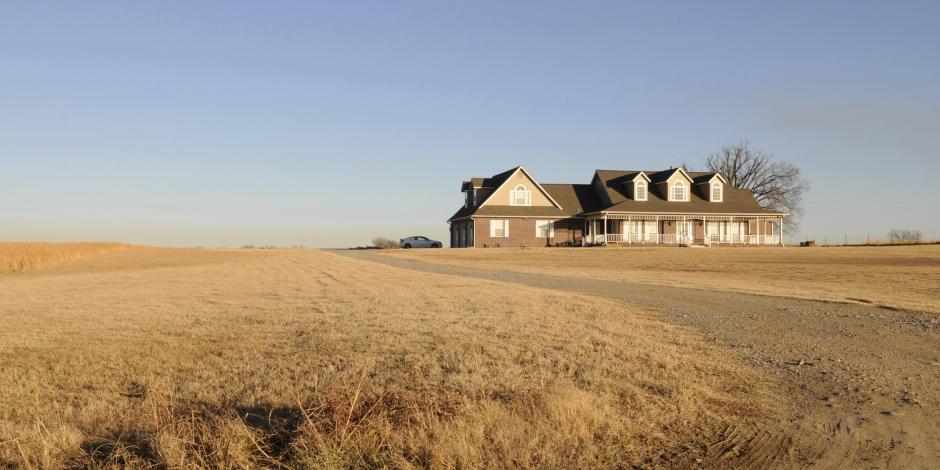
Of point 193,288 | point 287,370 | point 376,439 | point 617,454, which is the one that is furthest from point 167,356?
point 193,288

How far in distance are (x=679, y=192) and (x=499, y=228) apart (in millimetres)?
14960

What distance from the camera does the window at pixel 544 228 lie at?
57.2 metres

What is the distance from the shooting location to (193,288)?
2138 centimetres

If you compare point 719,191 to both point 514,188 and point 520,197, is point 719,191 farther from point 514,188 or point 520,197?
point 514,188

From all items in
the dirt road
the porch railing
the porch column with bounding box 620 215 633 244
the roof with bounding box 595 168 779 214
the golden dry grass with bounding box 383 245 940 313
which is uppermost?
the roof with bounding box 595 168 779 214

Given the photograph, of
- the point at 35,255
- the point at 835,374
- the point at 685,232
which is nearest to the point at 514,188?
the point at 685,232

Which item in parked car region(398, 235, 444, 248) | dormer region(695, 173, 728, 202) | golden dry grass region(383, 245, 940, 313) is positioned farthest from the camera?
parked car region(398, 235, 444, 248)

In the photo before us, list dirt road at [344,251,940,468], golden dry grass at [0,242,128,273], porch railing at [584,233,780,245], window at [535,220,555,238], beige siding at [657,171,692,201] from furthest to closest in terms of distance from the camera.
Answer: beige siding at [657,171,692,201] → window at [535,220,555,238] → porch railing at [584,233,780,245] → golden dry grass at [0,242,128,273] → dirt road at [344,251,940,468]

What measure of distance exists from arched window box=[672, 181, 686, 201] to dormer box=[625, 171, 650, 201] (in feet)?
7.58

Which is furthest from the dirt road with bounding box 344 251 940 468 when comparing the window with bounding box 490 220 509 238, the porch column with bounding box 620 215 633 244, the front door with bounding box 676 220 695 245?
the front door with bounding box 676 220 695 245

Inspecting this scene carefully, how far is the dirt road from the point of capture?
5781mm

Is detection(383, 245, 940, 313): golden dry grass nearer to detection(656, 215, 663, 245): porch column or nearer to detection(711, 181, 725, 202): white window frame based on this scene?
detection(656, 215, 663, 245): porch column

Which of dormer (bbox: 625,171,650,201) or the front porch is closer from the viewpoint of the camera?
the front porch

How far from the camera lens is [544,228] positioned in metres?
57.4
